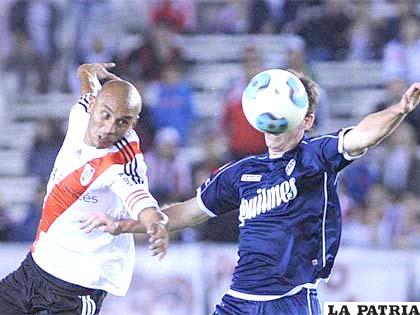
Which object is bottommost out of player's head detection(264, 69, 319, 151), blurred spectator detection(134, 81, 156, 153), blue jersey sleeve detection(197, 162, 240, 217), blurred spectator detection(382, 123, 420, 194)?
blue jersey sleeve detection(197, 162, 240, 217)

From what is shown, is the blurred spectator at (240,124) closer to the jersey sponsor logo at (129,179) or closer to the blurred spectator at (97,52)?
the blurred spectator at (97,52)

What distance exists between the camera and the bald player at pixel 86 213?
5555 mm

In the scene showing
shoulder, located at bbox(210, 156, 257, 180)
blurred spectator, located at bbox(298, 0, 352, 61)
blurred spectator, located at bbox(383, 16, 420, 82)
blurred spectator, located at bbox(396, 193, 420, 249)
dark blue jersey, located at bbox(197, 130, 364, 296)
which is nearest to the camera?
dark blue jersey, located at bbox(197, 130, 364, 296)

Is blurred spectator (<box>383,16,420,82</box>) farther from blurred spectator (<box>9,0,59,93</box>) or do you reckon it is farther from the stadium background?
blurred spectator (<box>9,0,59,93</box>)

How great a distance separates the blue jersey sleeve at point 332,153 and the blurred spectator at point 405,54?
559 cm

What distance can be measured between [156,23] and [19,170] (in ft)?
6.70

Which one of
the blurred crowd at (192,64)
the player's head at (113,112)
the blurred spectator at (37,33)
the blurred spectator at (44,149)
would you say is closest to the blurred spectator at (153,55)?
the blurred crowd at (192,64)

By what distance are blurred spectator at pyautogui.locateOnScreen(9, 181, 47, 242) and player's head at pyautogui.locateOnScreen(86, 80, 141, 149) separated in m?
4.61

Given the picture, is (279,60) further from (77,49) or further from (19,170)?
(19,170)

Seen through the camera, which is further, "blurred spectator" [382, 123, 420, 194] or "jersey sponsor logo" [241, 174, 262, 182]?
"blurred spectator" [382, 123, 420, 194]

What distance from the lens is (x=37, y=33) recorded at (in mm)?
11320

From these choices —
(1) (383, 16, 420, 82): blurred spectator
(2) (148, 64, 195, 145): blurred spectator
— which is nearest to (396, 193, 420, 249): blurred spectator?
(1) (383, 16, 420, 82): blurred spectator

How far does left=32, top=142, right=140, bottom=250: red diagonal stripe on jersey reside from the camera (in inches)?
221

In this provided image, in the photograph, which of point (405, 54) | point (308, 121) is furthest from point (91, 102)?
point (405, 54)
